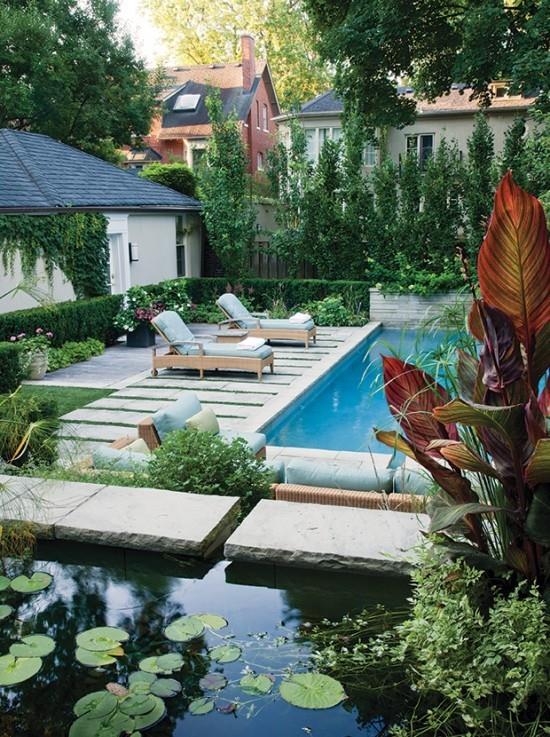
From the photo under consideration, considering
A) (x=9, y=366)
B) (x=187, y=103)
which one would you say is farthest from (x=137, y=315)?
(x=187, y=103)

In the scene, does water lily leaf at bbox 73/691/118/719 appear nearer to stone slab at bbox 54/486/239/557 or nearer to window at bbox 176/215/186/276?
stone slab at bbox 54/486/239/557

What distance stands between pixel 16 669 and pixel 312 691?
130cm

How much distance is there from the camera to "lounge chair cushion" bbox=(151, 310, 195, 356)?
1212cm

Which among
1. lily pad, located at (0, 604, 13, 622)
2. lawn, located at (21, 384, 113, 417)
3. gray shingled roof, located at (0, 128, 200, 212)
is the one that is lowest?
lawn, located at (21, 384, 113, 417)

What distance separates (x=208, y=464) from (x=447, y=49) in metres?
18.9

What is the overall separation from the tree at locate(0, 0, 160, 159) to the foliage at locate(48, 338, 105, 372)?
37.3ft

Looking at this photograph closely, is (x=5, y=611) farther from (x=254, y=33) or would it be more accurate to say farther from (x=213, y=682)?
(x=254, y=33)

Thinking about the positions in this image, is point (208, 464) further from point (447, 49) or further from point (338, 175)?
point (447, 49)

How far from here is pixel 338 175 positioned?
63.6 ft

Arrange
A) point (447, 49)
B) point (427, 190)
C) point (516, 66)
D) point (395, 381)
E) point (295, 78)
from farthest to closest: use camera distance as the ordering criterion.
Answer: point (295, 78), point (447, 49), point (427, 190), point (516, 66), point (395, 381)

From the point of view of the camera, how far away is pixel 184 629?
11.1 ft

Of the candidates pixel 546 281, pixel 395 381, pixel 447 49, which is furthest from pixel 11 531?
pixel 447 49

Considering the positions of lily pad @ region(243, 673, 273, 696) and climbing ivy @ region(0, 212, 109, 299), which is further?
climbing ivy @ region(0, 212, 109, 299)

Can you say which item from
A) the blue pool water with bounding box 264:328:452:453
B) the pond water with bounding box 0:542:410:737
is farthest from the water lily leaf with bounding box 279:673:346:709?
the blue pool water with bounding box 264:328:452:453
